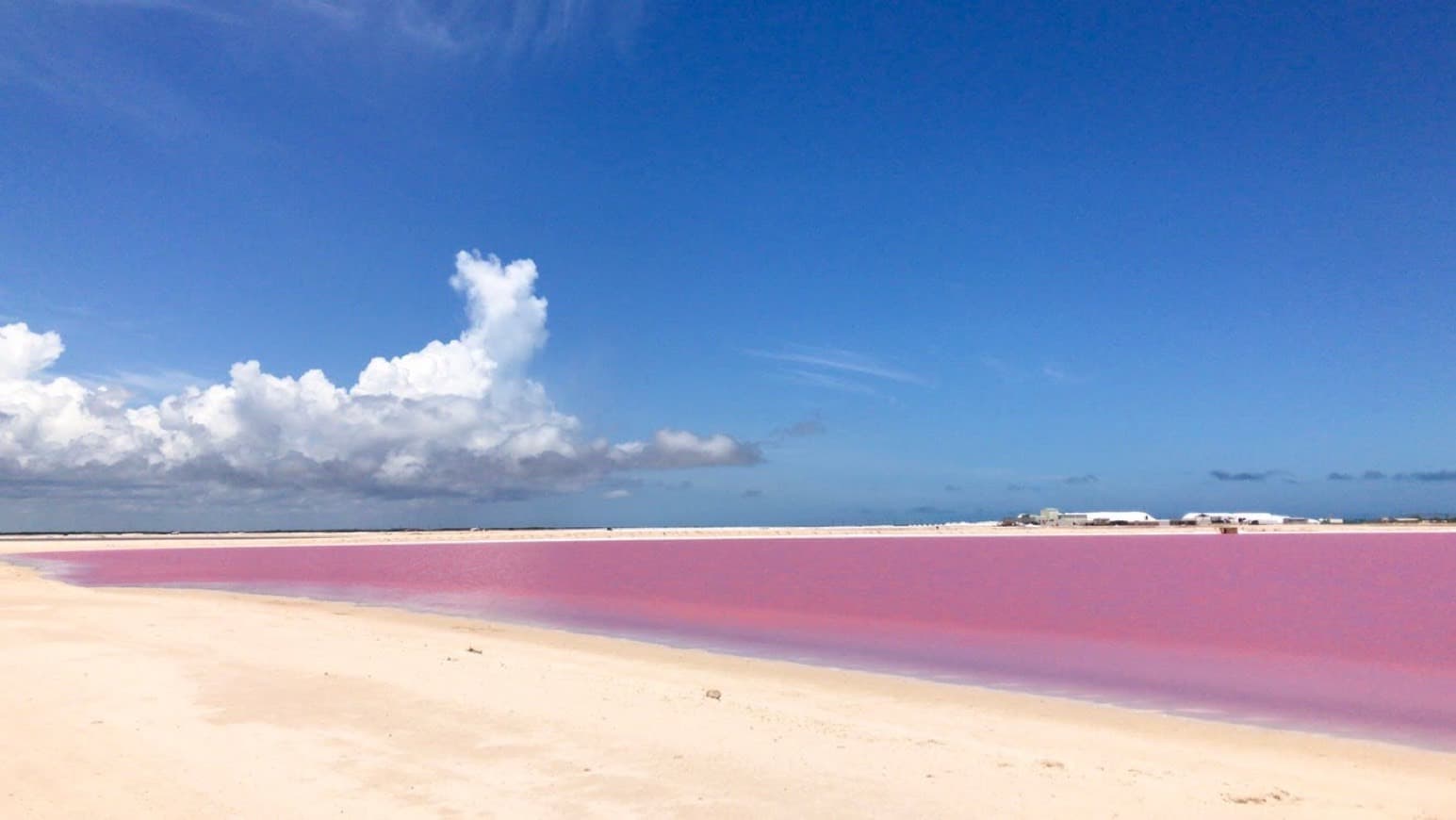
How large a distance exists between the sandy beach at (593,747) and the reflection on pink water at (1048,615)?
3.37 metres

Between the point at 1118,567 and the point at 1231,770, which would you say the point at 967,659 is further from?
the point at 1118,567

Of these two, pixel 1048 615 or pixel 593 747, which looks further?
pixel 1048 615

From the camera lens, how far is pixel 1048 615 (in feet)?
101

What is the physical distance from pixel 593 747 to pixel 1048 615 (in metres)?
23.1

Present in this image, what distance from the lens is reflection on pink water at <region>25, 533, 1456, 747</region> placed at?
17547 millimetres

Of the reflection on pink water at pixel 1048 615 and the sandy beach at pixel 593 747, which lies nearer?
the sandy beach at pixel 593 747

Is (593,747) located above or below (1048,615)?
below

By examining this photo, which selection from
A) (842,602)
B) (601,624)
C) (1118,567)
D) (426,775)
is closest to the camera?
(426,775)

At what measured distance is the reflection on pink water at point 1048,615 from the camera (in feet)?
57.6

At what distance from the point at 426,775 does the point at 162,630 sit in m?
13.9

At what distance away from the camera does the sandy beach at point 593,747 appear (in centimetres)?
898

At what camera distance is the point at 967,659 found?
2078 centimetres

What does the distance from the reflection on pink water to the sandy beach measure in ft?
11.1

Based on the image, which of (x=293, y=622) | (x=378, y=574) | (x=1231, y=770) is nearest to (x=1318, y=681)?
(x=1231, y=770)
